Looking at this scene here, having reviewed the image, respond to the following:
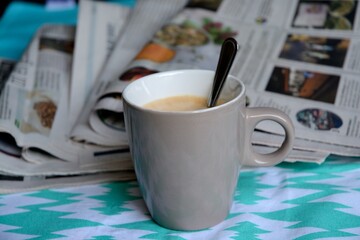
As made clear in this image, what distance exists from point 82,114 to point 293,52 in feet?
0.97

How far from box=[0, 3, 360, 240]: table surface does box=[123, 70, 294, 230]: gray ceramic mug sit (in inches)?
0.9

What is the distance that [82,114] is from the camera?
590 mm

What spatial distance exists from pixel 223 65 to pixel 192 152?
0.29 ft

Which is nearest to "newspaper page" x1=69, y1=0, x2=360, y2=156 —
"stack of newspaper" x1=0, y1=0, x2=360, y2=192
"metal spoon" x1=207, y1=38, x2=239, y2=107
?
"stack of newspaper" x1=0, y1=0, x2=360, y2=192

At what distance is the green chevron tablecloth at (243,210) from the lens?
0.40 meters

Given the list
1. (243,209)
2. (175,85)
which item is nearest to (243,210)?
(243,209)

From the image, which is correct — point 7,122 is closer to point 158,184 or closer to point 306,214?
point 158,184

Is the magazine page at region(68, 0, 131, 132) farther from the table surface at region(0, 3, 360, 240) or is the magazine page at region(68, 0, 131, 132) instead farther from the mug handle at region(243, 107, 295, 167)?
the mug handle at region(243, 107, 295, 167)

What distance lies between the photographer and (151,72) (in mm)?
606

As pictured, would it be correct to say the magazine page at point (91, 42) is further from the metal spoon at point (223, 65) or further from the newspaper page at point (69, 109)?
the metal spoon at point (223, 65)

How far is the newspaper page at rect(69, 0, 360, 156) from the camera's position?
0.52 m

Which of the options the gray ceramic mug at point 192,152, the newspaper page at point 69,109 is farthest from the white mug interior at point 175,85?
the newspaper page at point 69,109

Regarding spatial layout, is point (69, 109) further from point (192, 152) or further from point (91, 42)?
point (192, 152)

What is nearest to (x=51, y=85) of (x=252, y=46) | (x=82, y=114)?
(x=82, y=114)
